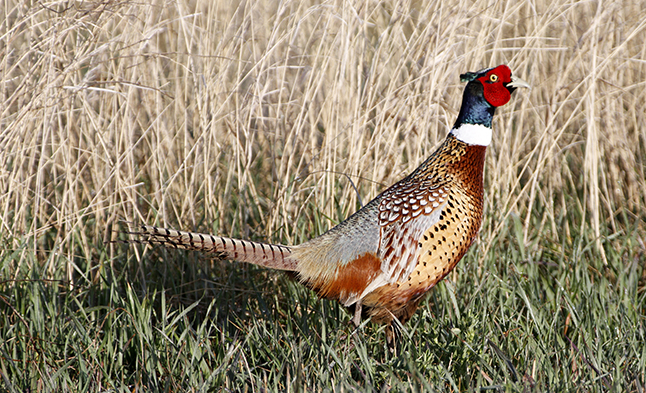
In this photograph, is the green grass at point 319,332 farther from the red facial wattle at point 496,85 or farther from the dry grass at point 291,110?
the red facial wattle at point 496,85

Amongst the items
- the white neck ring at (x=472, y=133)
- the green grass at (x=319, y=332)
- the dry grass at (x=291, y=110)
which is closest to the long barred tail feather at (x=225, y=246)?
the green grass at (x=319, y=332)

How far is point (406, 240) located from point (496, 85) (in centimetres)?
76

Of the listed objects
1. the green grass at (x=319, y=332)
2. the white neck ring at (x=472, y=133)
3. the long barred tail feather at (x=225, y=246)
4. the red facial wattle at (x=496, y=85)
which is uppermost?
the red facial wattle at (x=496, y=85)

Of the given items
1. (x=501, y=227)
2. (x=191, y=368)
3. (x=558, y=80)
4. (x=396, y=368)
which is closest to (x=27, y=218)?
(x=191, y=368)

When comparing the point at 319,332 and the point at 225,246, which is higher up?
the point at 225,246

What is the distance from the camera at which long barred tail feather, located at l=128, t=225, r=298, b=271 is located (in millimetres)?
2424

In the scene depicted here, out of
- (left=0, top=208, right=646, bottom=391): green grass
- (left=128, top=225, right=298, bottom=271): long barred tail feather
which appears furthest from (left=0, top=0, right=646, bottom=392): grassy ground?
(left=128, top=225, right=298, bottom=271): long barred tail feather

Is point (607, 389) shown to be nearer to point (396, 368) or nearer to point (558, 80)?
point (396, 368)

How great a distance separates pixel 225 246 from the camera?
8.20ft

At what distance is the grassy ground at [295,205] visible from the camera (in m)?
2.47

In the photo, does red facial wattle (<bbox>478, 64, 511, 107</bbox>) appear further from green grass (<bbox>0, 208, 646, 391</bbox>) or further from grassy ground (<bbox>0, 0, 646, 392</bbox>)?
green grass (<bbox>0, 208, 646, 391</bbox>)

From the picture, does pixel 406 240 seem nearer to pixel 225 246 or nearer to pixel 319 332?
pixel 319 332

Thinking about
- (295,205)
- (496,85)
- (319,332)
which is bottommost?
(319,332)

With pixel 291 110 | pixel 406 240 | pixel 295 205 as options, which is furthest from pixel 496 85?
pixel 291 110
